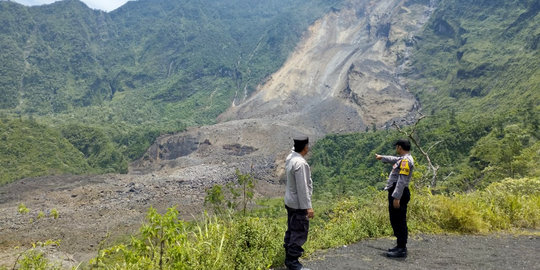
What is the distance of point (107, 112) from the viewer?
67.2 m

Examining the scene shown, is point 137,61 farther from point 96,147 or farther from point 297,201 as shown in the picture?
→ point 297,201

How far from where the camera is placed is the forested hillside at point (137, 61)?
67.9 m

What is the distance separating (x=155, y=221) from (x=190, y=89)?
76.6 meters

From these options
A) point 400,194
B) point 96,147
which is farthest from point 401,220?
point 96,147

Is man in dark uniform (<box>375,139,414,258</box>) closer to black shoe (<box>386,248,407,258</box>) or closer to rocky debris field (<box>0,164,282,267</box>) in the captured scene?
black shoe (<box>386,248,407,258</box>)

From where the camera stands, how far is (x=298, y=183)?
421 cm

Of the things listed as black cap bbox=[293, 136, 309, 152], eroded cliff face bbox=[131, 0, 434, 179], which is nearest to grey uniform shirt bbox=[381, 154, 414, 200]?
black cap bbox=[293, 136, 309, 152]

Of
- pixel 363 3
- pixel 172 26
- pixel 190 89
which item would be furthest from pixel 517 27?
pixel 172 26

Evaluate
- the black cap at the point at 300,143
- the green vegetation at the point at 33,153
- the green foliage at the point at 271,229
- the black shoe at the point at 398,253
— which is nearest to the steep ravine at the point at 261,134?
the green foliage at the point at 271,229

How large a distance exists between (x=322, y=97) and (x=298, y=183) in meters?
51.5

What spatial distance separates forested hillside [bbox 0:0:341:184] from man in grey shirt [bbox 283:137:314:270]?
45.9m

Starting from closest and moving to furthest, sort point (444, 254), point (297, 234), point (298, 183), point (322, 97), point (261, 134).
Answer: point (298, 183), point (297, 234), point (444, 254), point (261, 134), point (322, 97)

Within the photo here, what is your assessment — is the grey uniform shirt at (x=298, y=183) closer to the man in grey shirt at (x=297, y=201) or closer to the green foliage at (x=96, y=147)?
the man in grey shirt at (x=297, y=201)

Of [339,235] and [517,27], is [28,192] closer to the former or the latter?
[339,235]
